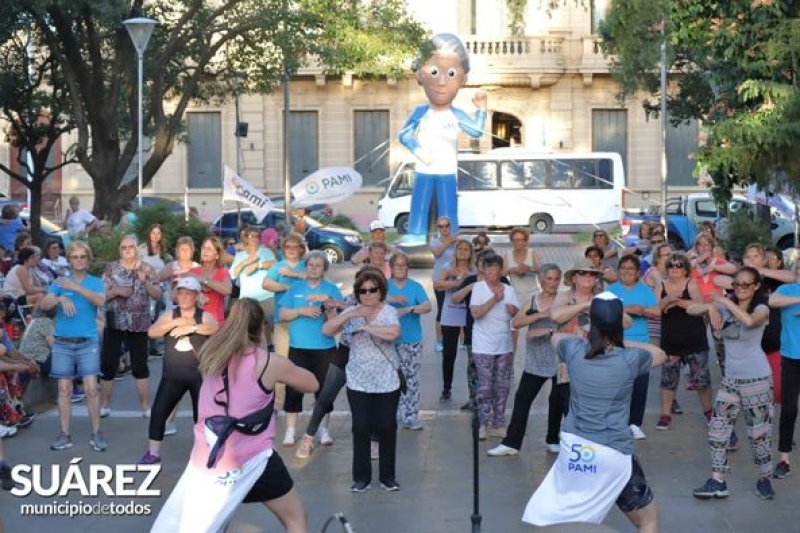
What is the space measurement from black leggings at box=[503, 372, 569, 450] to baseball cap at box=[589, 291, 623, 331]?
12.3 ft

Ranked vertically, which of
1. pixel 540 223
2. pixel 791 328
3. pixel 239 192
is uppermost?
→ pixel 239 192

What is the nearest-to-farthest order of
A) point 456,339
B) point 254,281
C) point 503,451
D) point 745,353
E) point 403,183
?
point 745,353, point 503,451, point 254,281, point 456,339, point 403,183

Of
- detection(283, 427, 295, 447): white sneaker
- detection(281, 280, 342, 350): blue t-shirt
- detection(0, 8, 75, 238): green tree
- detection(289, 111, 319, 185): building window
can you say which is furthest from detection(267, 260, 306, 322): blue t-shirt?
detection(289, 111, 319, 185): building window

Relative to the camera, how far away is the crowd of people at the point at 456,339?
8516mm

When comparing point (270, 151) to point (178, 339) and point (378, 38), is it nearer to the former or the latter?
point (378, 38)

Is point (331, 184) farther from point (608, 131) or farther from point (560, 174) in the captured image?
point (608, 131)

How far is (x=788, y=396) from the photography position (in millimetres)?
10250

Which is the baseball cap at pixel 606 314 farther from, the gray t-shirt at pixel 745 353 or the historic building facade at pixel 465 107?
the historic building facade at pixel 465 107

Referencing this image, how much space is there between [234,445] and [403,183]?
31.9m

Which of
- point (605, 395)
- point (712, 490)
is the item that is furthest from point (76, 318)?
point (605, 395)

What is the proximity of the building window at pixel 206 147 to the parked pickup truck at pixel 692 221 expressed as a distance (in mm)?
17777

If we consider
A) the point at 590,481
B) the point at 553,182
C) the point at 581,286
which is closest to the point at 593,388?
the point at 590,481

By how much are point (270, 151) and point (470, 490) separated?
3740 centimetres

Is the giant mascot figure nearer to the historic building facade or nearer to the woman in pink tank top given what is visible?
the woman in pink tank top
